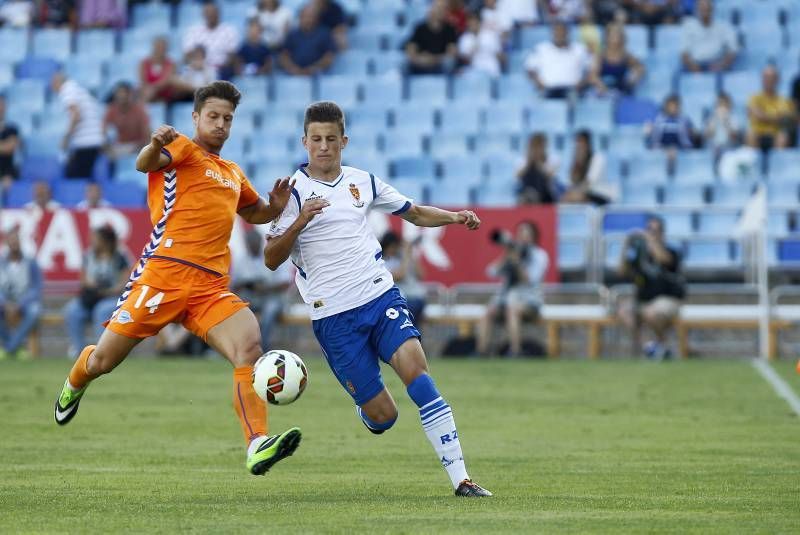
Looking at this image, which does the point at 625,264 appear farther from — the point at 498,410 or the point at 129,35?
the point at 129,35

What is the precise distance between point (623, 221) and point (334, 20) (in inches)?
272

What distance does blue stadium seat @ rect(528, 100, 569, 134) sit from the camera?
2503 centimetres

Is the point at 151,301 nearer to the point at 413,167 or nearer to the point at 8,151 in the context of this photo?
the point at 413,167

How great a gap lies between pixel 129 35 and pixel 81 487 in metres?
20.4

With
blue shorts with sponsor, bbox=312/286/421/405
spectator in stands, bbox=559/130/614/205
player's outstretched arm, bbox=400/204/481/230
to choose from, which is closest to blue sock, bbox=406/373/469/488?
blue shorts with sponsor, bbox=312/286/421/405

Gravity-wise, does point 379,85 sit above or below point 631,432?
above

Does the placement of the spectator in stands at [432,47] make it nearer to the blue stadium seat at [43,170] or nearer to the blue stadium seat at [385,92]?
the blue stadium seat at [385,92]

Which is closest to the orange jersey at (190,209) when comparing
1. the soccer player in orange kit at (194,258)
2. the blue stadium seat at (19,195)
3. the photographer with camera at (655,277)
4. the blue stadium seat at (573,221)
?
the soccer player in orange kit at (194,258)

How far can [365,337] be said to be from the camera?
902cm

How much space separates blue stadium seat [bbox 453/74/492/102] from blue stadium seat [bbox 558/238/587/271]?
3.89 meters

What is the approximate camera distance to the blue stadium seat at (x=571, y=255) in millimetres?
22766

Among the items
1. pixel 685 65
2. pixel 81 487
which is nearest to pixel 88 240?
pixel 685 65

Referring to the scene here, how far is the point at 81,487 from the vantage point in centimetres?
892

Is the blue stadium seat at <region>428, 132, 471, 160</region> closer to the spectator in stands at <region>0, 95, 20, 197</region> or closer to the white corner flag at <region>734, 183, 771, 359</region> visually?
the white corner flag at <region>734, 183, 771, 359</region>
